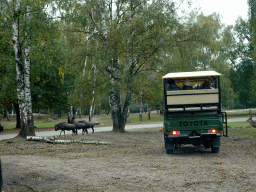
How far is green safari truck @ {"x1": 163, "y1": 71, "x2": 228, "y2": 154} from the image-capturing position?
11250mm

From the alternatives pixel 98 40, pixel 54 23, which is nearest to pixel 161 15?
pixel 98 40

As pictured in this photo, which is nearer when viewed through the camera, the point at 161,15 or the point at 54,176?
the point at 54,176

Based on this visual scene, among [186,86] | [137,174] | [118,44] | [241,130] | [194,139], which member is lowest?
[241,130]

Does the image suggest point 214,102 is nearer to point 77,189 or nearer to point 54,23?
point 77,189

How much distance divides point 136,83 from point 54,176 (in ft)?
44.9

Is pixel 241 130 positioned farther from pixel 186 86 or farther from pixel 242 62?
pixel 242 62

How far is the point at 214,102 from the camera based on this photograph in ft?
38.5

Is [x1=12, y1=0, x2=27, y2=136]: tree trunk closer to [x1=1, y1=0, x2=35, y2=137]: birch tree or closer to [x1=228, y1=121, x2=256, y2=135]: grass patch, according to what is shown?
[x1=1, y1=0, x2=35, y2=137]: birch tree

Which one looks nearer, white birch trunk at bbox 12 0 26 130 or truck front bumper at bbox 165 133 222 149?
truck front bumper at bbox 165 133 222 149

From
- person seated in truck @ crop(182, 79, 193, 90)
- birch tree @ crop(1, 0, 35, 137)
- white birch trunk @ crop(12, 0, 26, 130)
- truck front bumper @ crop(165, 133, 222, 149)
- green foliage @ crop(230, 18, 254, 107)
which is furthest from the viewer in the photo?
green foliage @ crop(230, 18, 254, 107)

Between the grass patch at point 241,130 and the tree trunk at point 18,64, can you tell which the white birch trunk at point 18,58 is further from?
the grass patch at point 241,130

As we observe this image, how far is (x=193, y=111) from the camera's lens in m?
11.5

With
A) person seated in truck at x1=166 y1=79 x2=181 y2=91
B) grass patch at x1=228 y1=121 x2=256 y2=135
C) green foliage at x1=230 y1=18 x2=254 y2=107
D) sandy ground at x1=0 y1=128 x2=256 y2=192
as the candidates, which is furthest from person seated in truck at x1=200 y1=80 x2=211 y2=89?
green foliage at x1=230 y1=18 x2=254 y2=107

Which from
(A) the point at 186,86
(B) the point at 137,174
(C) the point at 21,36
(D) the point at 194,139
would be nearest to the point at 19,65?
(C) the point at 21,36
